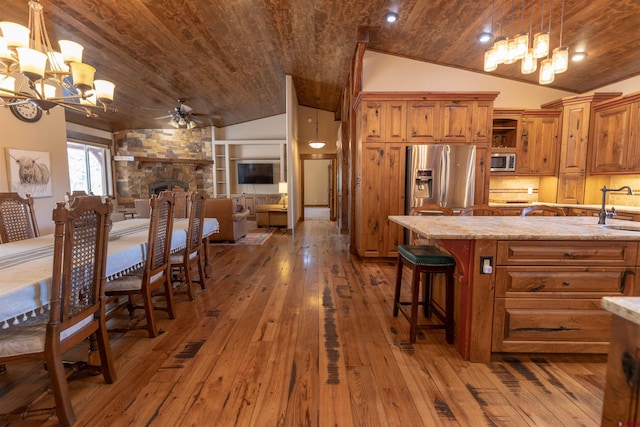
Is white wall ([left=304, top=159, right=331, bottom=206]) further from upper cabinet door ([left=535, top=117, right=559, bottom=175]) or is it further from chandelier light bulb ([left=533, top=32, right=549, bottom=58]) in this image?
chandelier light bulb ([left=533, top=32, right=549, bottom=58])

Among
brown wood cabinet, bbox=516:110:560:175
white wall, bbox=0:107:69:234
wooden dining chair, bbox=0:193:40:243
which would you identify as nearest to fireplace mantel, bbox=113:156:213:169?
white wall, bbox=0:107:69:234

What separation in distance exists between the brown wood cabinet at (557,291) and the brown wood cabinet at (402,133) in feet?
7.75

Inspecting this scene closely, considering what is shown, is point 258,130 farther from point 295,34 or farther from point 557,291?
point 557,291

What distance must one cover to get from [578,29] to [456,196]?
220 cm

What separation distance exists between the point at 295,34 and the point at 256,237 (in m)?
3.83

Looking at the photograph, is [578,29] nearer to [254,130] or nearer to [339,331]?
[339,331]

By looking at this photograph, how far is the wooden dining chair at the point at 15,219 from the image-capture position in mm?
2341

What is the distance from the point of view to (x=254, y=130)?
30.2ft

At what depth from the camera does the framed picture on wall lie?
12.0ft

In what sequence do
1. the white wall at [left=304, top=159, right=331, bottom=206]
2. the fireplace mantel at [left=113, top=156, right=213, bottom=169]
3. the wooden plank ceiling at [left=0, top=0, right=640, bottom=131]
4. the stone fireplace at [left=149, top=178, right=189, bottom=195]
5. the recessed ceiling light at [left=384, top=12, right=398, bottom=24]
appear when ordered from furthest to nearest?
the white wall at [left=304, top=159, right=331, bottom=206] < the stone fireplace at [left=149, top=178, right=189, bottom=195] < the fireplace mantel at [left=113, top=156, right=213, bottom=169] < the recessed ceiling light at [left=384, top=12, right=398, bottom=24] < the wooden plank ceiling at [left=0, top=0, right=640, bottom=131]

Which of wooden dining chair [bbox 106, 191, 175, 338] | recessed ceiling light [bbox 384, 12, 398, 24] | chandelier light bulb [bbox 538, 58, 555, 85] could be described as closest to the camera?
wooden dining chair [bbox 106, 191, 175, 338]

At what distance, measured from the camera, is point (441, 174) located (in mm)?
3988

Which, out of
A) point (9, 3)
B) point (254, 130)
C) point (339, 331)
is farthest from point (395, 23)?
point (254, 130)

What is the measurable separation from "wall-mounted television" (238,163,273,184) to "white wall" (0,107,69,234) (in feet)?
16.5
